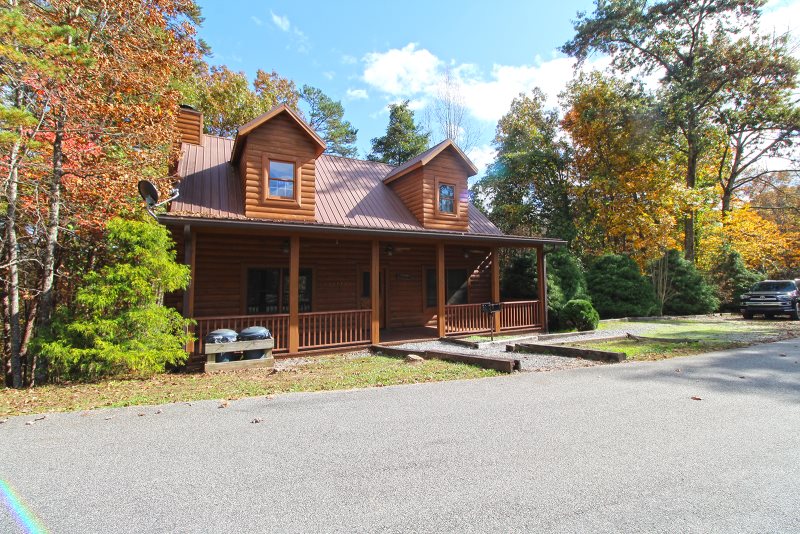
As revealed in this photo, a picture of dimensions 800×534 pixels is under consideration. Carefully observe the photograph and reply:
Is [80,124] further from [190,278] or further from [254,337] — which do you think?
[254,337]

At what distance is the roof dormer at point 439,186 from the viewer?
13.4m

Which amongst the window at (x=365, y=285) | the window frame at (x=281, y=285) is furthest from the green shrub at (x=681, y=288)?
the window frame at (x=281, y=285)

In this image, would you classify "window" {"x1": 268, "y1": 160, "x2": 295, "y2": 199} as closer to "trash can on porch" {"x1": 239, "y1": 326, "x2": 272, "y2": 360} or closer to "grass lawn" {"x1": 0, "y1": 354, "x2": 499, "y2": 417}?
"trash can on porch" {"x1": 239, "y1": 326, "x2": 272, "y2": 360}

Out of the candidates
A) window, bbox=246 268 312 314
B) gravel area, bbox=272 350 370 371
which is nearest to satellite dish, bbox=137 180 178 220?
gravel area, bbox=272 350 370 371

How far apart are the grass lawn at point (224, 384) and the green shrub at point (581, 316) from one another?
7.19m

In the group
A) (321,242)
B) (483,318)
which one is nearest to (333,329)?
(321,242)

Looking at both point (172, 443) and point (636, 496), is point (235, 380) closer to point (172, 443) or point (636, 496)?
point (172, 443)

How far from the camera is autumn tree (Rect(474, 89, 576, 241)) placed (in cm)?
2303

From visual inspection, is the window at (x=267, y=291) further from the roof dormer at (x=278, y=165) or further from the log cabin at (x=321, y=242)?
the roof dormer at (x=278, y=165)

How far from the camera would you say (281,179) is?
11.1m

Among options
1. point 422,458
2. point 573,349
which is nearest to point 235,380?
point 422,458

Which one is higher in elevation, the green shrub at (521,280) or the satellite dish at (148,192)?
the satellite dish at (148,192)

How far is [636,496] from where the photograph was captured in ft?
9.32

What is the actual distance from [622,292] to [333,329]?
13.9 m
